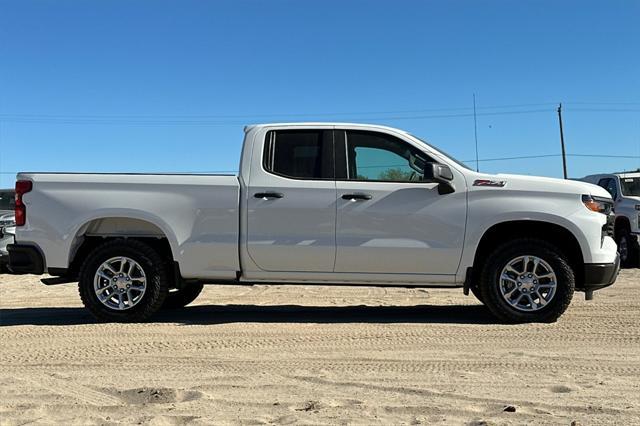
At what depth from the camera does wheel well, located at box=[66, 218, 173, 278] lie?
6.62 metres

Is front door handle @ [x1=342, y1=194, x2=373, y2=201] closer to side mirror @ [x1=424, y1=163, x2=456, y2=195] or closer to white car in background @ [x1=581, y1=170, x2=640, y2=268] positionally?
side mirror @ [x1=424, y1=163, x2=456, y2=195]

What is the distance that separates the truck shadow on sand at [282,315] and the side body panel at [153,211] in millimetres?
732

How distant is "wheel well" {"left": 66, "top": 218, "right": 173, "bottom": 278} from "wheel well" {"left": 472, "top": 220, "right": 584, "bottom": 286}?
3.33 meters

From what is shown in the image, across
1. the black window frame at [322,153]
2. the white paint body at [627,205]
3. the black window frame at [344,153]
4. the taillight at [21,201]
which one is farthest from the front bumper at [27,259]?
the white paint body at [627,205]

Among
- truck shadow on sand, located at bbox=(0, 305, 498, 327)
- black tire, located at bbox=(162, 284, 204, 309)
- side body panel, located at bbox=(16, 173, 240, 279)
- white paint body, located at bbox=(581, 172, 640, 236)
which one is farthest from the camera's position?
white paint body, located at bbox=(581, 172, 640, 236)

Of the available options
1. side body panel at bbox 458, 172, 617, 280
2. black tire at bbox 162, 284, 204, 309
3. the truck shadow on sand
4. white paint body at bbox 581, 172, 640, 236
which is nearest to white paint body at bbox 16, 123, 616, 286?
side body panel at bbox 458, 172, 617, 280

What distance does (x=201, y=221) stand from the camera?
6.42 m

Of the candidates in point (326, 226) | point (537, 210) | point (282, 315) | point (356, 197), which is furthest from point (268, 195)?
point (537, 210)

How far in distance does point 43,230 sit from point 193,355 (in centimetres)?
257

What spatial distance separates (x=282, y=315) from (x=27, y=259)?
2.83 metres

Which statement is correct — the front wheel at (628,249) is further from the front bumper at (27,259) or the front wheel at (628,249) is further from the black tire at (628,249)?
the front bumper at (27,259)

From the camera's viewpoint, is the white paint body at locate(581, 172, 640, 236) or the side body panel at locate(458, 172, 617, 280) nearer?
the side body panel at locate(458, 172, 617, 280)

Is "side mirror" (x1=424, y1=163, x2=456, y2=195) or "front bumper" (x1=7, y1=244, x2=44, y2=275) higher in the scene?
"side mirror" (x1=424, y1=163, x2=456, y2=195)

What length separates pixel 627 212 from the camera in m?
12.8
